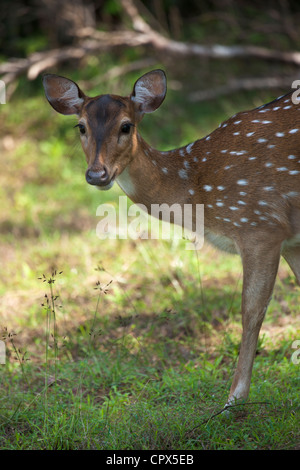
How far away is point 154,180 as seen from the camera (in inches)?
158

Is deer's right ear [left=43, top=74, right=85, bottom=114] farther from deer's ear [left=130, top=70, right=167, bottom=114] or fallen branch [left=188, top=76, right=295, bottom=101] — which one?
fallen branch [left=188, top=76, right=295, bottom=101]

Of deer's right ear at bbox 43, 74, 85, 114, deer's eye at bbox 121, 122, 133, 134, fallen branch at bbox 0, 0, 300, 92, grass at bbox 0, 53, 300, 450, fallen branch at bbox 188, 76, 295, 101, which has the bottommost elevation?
grass at bbox 0, 53, 300, 450

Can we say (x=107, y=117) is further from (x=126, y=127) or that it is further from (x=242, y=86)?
(x=242, y=86)

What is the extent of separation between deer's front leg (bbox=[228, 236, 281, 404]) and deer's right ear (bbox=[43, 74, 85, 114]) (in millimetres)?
1386

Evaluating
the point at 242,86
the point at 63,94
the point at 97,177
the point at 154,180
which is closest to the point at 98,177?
the point at 97,177

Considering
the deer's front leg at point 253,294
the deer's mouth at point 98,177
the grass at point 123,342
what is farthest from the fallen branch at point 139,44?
the deer's front leg at point 253,294

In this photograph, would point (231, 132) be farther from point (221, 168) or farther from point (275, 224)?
point (275, 224)

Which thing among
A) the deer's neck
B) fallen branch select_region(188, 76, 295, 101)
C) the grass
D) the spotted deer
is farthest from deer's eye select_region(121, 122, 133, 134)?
fallen branch select_region(188, 76, 295, 101)

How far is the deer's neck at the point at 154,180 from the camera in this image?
3.95 meters

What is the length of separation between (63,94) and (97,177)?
2.84 ft

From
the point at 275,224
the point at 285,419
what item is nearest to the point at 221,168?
the point at 275,224

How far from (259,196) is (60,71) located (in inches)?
262

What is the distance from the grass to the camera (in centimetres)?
329

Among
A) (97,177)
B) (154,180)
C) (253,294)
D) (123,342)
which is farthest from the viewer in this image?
(123,342)
